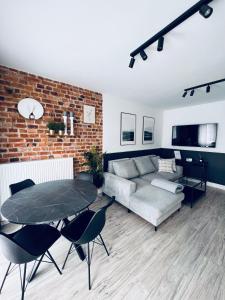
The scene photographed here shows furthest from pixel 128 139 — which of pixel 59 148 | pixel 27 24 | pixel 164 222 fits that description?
pixel 27 24

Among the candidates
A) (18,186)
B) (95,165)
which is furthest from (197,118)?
(18,186)

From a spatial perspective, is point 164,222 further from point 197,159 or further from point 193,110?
point 193,110

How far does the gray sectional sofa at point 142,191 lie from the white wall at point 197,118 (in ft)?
4.49

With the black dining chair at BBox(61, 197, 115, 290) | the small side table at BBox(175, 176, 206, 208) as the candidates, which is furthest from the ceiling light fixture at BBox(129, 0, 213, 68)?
the small side table at BBox(175, 176, 206, 208)

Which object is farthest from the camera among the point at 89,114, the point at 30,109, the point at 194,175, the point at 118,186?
the point at 194,175

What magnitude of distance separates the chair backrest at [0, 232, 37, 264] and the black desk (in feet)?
0.50

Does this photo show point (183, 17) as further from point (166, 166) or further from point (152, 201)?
point (166, 166)

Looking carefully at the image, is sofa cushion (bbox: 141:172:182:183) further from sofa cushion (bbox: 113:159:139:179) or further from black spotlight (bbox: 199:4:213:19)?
black spotlight (bbox: 199:4:213:19)

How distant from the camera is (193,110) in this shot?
4.35m

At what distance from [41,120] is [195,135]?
4094 mm

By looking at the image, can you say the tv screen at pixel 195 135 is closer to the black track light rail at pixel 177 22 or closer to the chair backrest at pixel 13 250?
the black track light rail at pixel 177 22

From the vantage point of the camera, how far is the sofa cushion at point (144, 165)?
3.71 metres

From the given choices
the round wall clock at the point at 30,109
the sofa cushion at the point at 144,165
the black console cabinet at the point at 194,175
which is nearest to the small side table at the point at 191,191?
the black console cabinet at the point at 194,175

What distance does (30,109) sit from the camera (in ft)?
7.66
